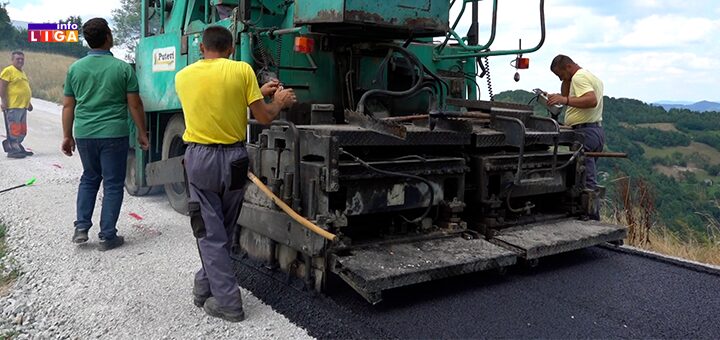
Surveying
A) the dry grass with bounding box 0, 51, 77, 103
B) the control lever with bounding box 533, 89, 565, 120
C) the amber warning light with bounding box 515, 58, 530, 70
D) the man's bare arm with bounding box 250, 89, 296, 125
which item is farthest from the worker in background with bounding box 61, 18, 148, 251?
the dry grass with bounding box 0, 51, 77, 103

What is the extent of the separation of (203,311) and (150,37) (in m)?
3.69

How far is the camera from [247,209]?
398cm

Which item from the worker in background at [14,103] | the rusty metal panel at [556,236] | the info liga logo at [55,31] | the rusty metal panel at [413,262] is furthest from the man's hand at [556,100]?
the info liga logo at [55,31]

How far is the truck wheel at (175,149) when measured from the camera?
577 cm

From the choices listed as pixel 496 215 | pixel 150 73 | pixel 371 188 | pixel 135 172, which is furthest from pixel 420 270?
pixel 135 172

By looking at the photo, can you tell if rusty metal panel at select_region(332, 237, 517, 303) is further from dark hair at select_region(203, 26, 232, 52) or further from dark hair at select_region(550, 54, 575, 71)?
dark hair at select_region(550, 54, 575, 71)

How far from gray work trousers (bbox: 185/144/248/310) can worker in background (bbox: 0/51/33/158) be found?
7.73 metres

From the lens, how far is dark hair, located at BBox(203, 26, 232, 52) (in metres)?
3.36

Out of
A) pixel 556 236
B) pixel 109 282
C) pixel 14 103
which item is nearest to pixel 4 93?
pixel 14 103

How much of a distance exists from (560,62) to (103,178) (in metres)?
4.21

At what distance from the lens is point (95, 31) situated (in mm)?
4617

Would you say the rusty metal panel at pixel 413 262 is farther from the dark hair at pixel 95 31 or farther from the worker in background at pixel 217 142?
the dark hair at pixel 95 31

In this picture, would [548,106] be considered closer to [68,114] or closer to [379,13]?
[379,13]

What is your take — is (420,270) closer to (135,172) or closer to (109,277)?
(109,277)
